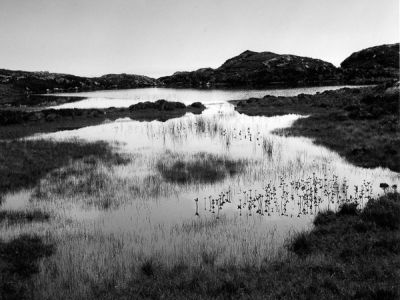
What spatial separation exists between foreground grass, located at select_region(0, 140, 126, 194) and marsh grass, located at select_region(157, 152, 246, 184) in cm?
434

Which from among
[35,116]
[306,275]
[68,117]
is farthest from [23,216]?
[68,117]

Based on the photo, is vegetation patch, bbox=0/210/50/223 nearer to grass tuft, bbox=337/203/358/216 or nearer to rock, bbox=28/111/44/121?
grass tuft, bbox=337/203/358/216

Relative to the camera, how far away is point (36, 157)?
97.7 ft

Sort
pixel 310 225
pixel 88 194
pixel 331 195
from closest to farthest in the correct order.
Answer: pixel 310 225 → pixel 331 195 → pixel 88 194

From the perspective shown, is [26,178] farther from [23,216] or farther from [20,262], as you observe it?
[20,262]

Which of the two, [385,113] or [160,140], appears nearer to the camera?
[160,140]

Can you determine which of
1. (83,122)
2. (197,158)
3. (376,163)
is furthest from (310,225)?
(83,122)

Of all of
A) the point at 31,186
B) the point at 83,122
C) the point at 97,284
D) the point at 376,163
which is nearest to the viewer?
the point at 97,284

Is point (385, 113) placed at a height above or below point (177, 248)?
above

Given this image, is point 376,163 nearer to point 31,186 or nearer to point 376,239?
point 376,239

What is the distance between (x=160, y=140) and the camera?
121 ft

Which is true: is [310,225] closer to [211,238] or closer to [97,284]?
Answer: [211,238]

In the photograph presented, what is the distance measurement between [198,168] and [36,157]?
14.0m

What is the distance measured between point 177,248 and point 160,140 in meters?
24.1
